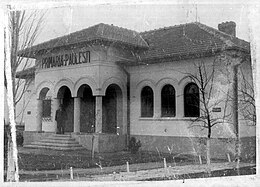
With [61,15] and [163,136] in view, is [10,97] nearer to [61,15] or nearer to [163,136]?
[61,15]

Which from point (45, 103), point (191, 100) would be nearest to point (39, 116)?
point (45, 103)

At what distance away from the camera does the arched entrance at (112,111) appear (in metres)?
10.3

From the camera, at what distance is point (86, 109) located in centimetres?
1126

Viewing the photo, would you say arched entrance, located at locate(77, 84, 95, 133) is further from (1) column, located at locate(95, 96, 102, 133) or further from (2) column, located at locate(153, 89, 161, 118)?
(2) column, located at locate(153, 89, 161, 118)

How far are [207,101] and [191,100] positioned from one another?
1323mm

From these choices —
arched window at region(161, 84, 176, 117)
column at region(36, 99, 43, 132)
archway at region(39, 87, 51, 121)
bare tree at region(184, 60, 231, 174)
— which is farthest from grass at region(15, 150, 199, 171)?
arched window at region(161, 84, 176, 117)

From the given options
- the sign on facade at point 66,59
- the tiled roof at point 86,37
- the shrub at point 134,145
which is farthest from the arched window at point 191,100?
the sign on facade at point 66,59

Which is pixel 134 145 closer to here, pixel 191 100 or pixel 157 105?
pixel 157 105

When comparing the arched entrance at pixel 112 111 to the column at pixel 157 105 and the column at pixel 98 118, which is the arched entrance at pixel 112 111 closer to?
the column at pixel 98 118

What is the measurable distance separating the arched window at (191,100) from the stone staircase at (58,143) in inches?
126

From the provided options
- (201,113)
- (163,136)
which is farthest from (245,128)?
(163,136)

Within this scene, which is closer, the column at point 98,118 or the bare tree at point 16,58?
the bare tree at point 16,58

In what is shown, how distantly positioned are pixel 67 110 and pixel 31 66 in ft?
10.3

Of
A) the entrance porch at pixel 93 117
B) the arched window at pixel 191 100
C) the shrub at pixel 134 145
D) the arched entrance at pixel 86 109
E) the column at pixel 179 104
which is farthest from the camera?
the arched entrance at pixel 86 109
